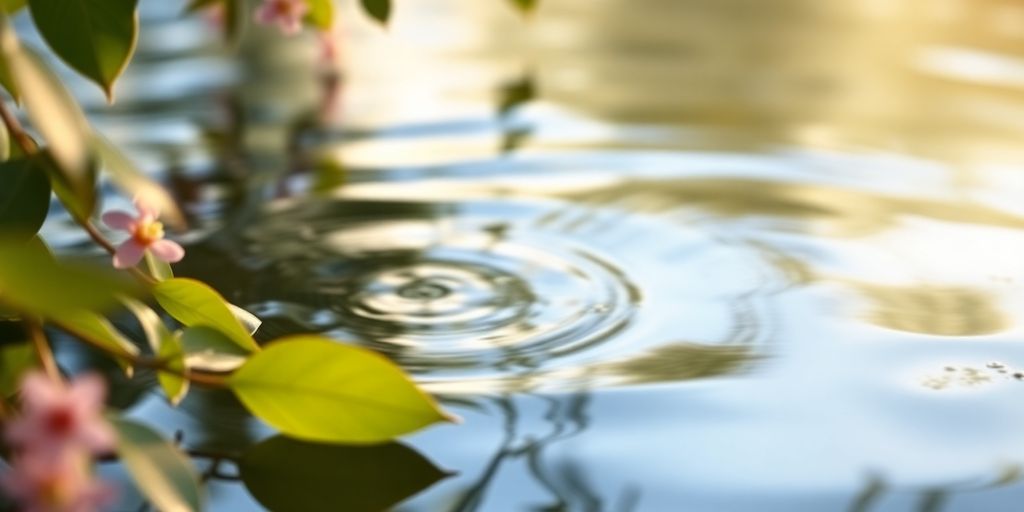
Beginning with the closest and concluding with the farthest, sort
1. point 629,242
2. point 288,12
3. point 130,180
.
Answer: point 130,180 → point 288,12 → point 629,242

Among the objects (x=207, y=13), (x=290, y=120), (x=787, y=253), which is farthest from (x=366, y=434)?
(x=207, y=13)

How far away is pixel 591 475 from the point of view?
0.74m

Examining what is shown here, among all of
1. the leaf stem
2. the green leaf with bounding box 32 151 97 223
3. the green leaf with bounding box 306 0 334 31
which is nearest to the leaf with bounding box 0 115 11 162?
the green leaf with bounding box 32 151 97 223

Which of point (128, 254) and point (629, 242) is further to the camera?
point (629, 242)

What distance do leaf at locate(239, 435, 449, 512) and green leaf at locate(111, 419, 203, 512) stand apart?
144 millimetres

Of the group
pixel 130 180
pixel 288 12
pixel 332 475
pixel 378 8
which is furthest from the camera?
pixel 288 12

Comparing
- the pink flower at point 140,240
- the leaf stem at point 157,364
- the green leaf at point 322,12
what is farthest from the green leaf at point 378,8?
the leaf stem at point 157,364

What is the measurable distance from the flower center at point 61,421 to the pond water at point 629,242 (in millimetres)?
211

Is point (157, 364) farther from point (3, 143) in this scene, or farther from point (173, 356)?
point (3, 143)

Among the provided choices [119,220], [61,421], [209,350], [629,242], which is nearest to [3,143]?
[119,220]

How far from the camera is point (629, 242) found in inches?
44.8

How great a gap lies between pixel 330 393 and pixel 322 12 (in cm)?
38

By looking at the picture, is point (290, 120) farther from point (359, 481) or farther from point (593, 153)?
point (359, 481)

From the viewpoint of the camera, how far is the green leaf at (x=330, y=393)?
2.08 feet
